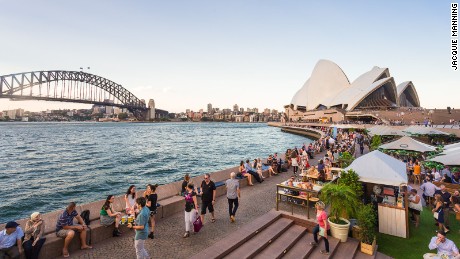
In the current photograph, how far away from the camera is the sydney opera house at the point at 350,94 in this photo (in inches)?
2571

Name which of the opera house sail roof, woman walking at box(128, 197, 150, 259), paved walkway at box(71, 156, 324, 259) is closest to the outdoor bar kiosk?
paved walkway at box(71, 156, 324, 259)

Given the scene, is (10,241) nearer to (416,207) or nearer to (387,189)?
(387,189)

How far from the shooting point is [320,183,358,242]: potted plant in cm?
616

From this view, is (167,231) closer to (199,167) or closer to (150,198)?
(150,198)

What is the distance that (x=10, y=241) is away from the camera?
4738 mm

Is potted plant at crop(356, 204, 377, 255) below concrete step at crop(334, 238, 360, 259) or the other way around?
the other way around

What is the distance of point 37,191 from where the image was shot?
16547 millimetres

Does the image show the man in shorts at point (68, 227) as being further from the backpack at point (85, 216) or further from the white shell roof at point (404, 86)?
the white shell roof at point (404, 86)

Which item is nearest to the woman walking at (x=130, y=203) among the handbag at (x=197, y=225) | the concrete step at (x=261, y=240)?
the handbag at (x=197, y=225)

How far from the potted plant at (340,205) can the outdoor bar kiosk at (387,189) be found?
123 cm

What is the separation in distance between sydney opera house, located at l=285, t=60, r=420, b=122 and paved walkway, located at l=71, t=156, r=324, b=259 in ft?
179

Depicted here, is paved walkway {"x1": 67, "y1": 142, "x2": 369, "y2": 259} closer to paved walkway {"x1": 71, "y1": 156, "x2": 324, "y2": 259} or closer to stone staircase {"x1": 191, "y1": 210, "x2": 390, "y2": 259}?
paved walkway {"x1": 71, "y1": 156, "x2": 324, "y2": 259}

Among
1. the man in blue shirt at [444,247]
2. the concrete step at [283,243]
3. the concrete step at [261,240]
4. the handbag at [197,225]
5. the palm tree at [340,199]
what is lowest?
the concrete step at [283,243]

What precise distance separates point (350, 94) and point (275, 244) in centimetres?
7488
